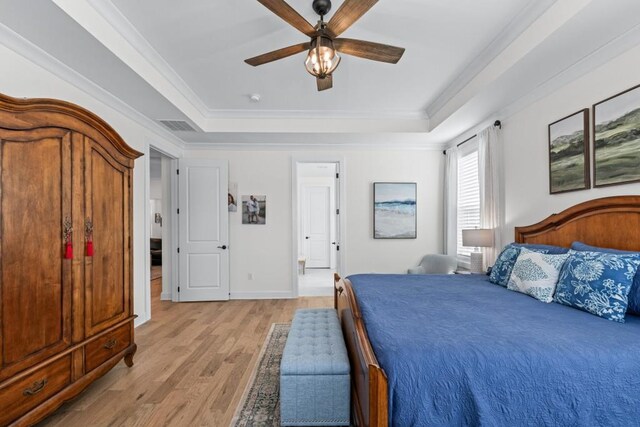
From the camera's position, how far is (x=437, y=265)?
4492 millimetres

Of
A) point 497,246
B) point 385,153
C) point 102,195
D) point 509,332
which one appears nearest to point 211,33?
point 102,195

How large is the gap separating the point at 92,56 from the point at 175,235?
3.02 m

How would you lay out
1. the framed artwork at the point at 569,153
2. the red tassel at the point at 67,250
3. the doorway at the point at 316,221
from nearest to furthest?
the red tassel at the point at 67,250 → the framed artwork at the point at 569,153 → the doorway at the point at 316,221

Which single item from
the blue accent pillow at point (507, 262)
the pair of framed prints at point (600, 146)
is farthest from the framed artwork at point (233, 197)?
the pair of framed prints at point (600, 146)

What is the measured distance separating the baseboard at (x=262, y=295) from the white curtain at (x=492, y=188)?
9.90 ft

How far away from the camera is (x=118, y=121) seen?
340cm

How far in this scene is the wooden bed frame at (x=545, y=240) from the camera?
127 centimetres

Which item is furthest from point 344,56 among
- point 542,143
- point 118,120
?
point 118,120

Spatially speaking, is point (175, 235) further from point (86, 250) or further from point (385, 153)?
point (385, 153)

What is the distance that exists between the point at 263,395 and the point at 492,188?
330 centimetres

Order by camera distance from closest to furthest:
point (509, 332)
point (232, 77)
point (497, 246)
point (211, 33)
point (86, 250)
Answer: point (509, 332) < point (86, 250) < point (211, 33) < point (232, 77) < point (497, 246)

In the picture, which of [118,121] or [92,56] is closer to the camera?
[92,56]

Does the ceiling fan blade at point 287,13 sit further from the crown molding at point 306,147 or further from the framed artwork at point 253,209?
the framed artwork at point 253,209

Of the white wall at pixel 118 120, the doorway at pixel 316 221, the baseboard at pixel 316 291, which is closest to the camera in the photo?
the white wall at pixel 118 120
